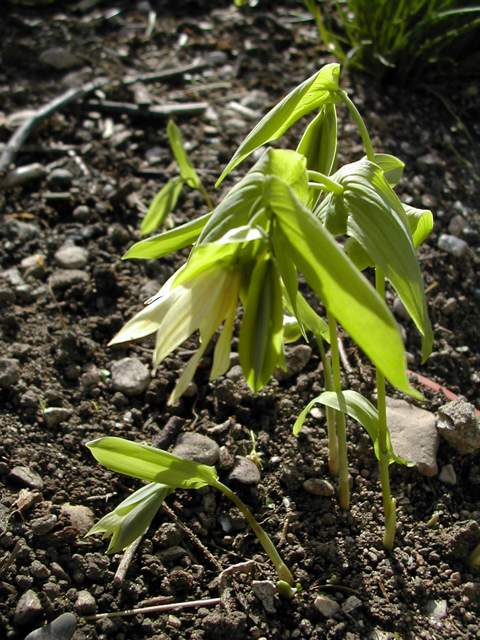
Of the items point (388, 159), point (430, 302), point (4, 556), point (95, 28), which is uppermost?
point (388, 159)

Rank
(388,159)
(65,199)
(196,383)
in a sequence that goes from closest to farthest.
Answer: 1. (388,159)
2. (196,383)
3. (65,199)

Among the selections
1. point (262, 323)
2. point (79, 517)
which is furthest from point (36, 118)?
point (262, 323)

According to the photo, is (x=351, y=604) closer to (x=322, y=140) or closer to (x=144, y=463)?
(x=144, y=463)

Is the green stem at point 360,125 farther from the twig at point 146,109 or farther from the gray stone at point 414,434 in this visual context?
the twig at point 146,109

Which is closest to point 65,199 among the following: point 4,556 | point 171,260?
point 171,260

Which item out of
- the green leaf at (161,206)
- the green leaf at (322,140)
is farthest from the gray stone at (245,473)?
the green leaf at (161,206)

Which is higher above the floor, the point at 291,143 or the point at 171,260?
the point at 291,143

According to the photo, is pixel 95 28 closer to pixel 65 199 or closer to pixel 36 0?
pixel 36 0
